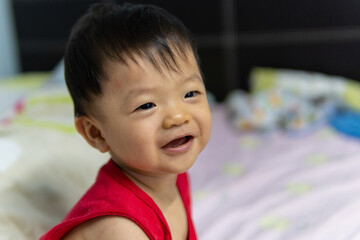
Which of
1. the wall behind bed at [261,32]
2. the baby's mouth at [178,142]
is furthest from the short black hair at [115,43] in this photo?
the wall behind bed at [261,32]

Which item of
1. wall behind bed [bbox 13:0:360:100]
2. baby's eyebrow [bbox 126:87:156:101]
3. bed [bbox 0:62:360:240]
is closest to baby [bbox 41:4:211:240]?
baby's eyebrow [bbox 126:87:156:101]

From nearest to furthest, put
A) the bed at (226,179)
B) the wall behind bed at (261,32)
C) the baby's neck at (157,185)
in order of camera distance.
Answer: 1. the baby's neck at (157,185)
2. the bed at (226,179)
3. the wall behind bed at (261,32)

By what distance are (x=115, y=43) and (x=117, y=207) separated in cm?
32

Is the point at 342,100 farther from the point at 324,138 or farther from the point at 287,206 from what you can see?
the point at 287,206

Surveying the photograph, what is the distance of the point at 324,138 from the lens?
1.84 metres

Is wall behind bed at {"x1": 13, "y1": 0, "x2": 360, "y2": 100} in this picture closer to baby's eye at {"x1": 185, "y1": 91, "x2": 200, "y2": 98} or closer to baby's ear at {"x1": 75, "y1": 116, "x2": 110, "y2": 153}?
baby's eye at {"x1": 185, "y1": 91, "x2": 200, "y2": 98}

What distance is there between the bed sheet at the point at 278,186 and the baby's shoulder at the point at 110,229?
1.27ft

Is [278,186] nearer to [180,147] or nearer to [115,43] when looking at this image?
[180,147]

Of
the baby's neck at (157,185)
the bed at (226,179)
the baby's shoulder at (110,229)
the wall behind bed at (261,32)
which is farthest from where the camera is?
the wall behind bed at (261,32)

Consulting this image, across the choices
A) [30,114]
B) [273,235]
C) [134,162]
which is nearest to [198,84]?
[134,162]

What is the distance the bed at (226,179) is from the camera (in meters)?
1.10

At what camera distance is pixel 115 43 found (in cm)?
80

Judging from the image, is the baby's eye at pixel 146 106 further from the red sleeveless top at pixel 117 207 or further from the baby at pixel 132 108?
the red sleeveless top at pixel 117 207

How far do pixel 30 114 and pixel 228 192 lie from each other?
81cm
